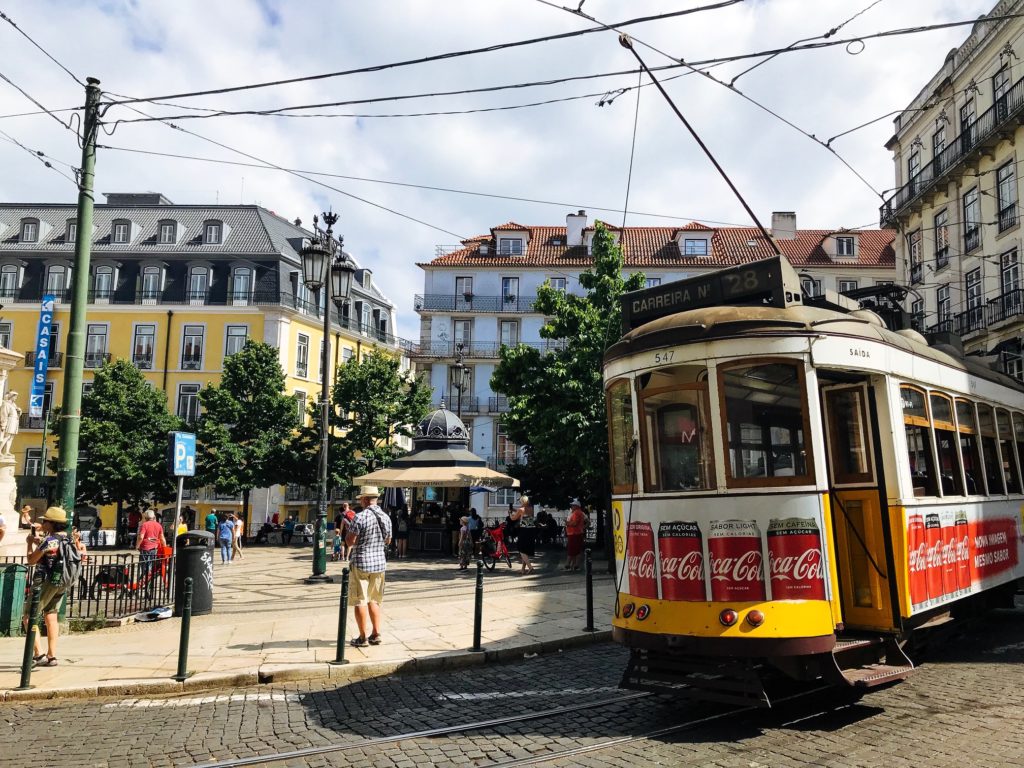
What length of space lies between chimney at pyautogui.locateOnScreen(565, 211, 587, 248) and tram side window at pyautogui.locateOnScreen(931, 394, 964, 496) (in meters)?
39.6

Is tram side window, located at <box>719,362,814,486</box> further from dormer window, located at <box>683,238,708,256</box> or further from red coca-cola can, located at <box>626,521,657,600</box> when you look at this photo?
dormer window, located at <box>683,238,708,256</box>

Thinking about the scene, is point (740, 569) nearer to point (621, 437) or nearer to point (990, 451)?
point (621, 437)

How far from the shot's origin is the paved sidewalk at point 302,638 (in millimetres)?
7855

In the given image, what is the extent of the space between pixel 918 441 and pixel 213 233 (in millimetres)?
42283

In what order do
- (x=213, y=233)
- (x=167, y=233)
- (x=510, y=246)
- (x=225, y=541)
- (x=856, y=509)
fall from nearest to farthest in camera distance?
(x=856, y=509) < (x=225, y=541) < (x=213, y=233) < (x=167, y=233) < (x=510, y=246)

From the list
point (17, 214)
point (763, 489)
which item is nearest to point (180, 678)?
point (763, 489)

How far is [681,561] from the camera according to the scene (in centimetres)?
627

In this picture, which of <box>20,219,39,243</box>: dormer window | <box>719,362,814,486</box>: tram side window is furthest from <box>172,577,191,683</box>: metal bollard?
<box>20,219,39,243</box>: dormer window

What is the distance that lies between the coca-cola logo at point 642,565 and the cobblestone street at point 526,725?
1.10 metres

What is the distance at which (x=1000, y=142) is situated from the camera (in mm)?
26078

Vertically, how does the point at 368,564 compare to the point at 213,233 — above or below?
below

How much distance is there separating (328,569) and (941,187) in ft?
82.9

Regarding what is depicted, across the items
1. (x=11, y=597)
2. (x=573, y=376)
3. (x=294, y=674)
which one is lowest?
(x=294, y=674)

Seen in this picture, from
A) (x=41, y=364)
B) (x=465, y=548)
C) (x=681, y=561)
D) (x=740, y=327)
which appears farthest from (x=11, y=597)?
(x=41, y=364)
